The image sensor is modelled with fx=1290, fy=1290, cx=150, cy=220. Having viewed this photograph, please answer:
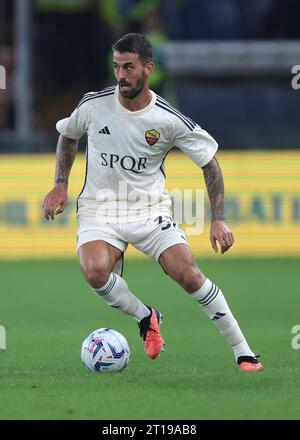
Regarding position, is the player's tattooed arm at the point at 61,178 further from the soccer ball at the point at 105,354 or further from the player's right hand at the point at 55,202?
the soccer ball at the point at 105,354

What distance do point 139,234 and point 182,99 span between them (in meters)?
13.0

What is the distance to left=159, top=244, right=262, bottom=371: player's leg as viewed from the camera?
29.2 feet

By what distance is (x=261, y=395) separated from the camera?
7.88 m

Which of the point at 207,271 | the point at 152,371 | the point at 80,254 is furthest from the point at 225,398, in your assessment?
the point at 207,271

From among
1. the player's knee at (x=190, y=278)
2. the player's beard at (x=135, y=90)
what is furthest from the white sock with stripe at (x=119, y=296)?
the player's beard at (x=135, y=90)

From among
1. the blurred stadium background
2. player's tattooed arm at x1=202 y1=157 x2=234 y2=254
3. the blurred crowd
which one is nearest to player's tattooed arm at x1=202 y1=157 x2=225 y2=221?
player's tattooed arm at x1=202 y1=157 x2=234 y2=254

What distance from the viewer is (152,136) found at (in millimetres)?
9219

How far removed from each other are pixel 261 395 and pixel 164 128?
7.38ft

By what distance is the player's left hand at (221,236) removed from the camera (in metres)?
8.89

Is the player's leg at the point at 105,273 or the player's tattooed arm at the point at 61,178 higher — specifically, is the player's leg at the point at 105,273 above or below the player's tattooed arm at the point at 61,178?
below

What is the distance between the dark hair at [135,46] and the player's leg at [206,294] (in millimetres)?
1364

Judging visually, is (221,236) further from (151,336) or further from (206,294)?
(151,336)

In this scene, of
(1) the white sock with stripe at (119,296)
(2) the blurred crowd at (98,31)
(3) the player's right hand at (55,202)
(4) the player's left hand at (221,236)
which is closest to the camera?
(4) the player's left hand at (221,236)

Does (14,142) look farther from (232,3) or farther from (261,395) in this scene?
(261,395)
